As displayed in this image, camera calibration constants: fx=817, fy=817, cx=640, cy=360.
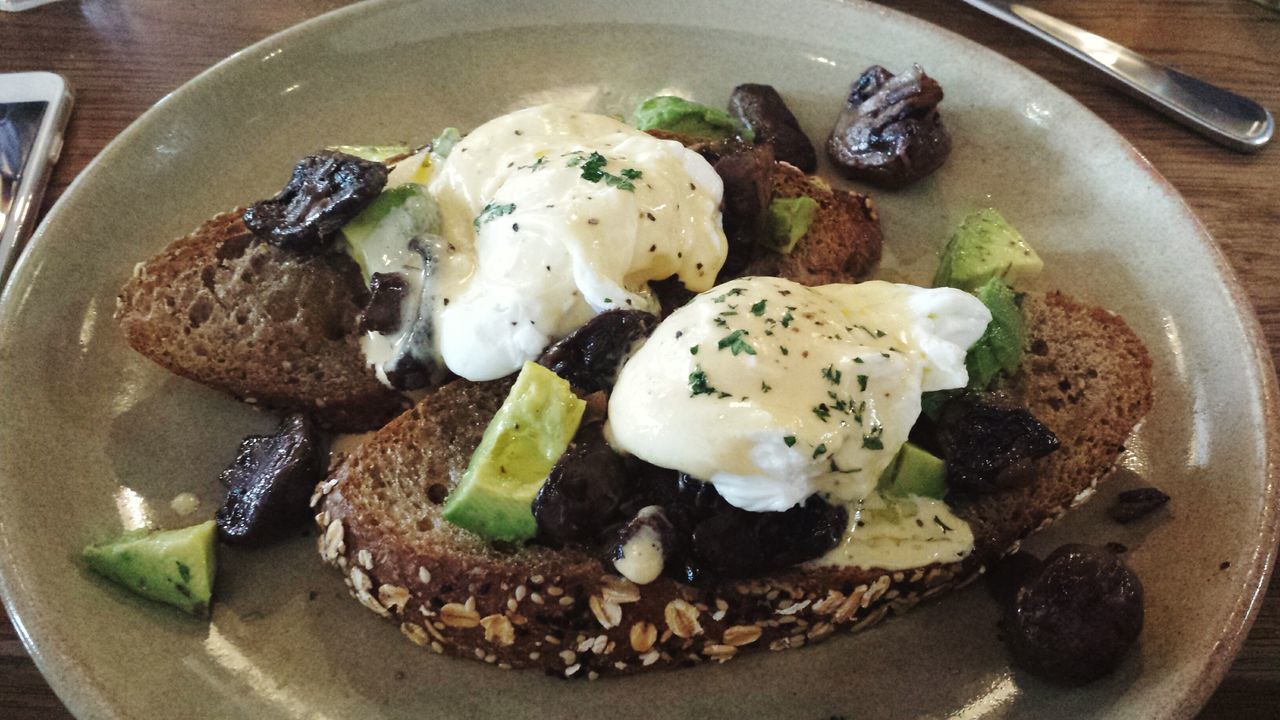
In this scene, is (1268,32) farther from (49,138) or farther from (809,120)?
(49,138)

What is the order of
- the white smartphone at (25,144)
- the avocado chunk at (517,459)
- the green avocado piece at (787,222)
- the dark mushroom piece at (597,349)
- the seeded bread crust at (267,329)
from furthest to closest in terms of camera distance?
the white smartphone at (25,144) < the green avocado piece at (787,222) < the seeded bread crust at (267,329) < the dark mushroom piece at (597,349) < the avocado chunk at (517,459)

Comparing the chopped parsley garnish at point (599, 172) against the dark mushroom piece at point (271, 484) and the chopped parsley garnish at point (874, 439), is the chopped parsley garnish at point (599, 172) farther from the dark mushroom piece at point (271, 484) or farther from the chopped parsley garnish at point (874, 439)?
the dark mushroom piece at point (271, 484)

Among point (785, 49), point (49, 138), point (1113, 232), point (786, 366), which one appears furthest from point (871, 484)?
point (49, 138)

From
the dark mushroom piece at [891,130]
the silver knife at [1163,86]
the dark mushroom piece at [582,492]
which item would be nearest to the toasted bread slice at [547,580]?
the dark mushroom piece at [582,492]

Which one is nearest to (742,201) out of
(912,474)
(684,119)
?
(684,119)

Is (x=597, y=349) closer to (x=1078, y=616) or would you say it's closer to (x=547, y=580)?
(x=547, y=580)
